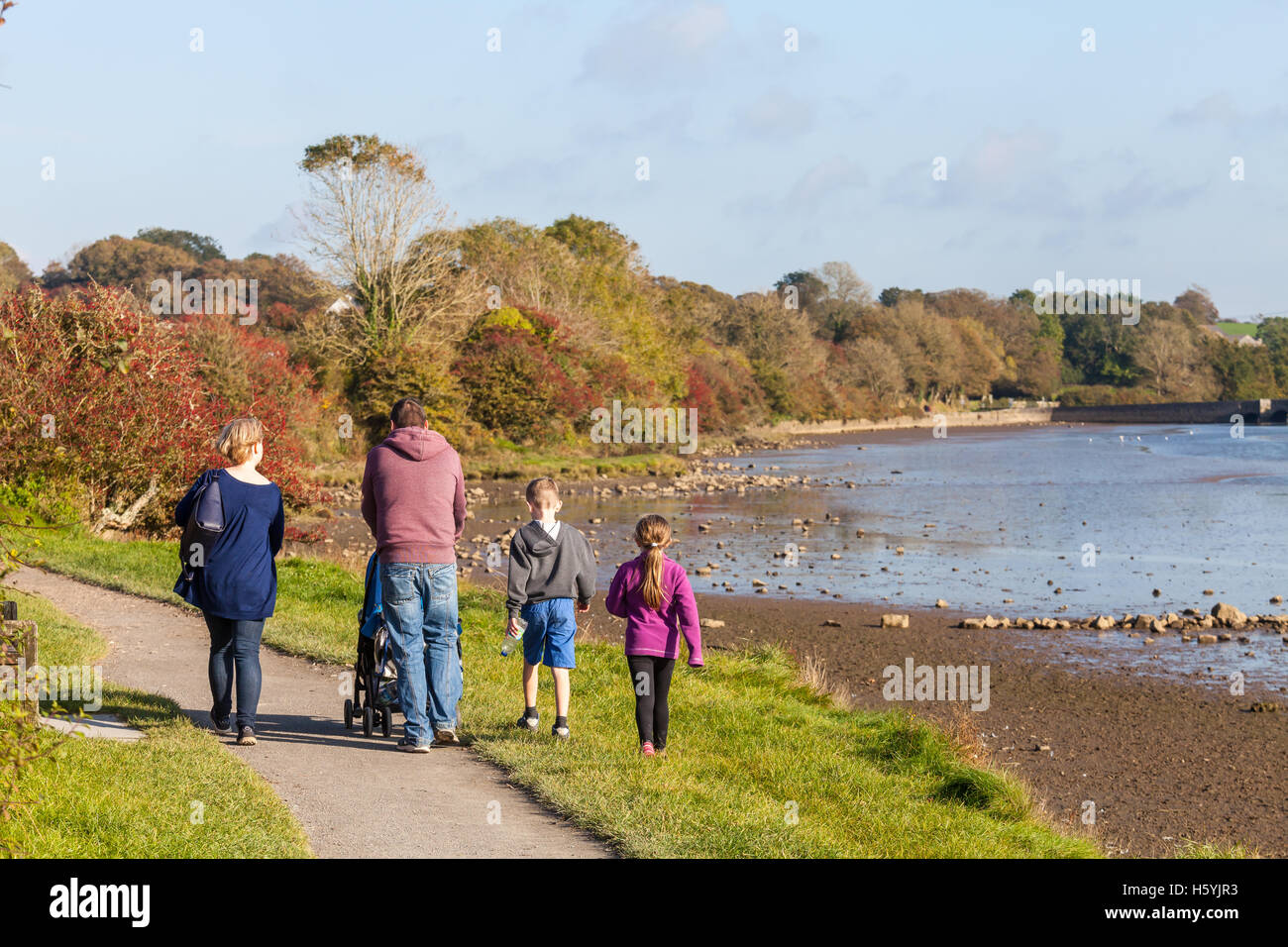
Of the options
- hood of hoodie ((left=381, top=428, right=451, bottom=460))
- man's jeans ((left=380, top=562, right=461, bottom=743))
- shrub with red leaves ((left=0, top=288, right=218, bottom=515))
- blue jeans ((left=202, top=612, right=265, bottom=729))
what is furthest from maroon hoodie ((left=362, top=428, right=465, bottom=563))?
shrub with red leaves ((left=0, top=288, right=218, bottom=515))

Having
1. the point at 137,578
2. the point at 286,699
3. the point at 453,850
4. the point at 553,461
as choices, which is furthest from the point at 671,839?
the point at 553,461

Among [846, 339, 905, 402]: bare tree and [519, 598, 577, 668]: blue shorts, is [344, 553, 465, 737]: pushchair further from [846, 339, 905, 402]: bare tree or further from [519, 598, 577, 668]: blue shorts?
[846, 339, 905, 402]: bare tree

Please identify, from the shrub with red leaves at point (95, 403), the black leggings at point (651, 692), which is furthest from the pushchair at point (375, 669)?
the shrub with red leaves at point (95, 403)

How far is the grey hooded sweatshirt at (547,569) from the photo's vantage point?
25.4 feet

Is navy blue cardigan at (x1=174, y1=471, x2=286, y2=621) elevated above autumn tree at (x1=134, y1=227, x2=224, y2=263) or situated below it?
below

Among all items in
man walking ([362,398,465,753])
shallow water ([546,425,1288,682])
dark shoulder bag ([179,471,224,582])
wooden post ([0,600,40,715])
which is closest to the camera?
wooden post ([0,600,40,715])

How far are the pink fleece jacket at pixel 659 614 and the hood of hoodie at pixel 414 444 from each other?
153 cm

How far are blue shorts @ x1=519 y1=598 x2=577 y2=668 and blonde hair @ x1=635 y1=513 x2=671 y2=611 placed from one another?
60 centimetres

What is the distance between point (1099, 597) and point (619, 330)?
45708 mm

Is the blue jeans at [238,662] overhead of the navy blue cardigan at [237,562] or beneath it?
beneath

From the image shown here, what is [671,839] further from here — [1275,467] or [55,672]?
[1275,467]

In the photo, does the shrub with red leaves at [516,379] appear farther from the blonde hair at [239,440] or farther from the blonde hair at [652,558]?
the blonde hair at [652,558]

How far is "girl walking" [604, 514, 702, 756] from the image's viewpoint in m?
7.66

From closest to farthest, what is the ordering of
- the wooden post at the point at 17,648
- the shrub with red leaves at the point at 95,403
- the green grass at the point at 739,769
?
the wooden post at the point at 17,648 < the green grass at the point at 739,769 < the shrub with red leaves at the point at 95,403
